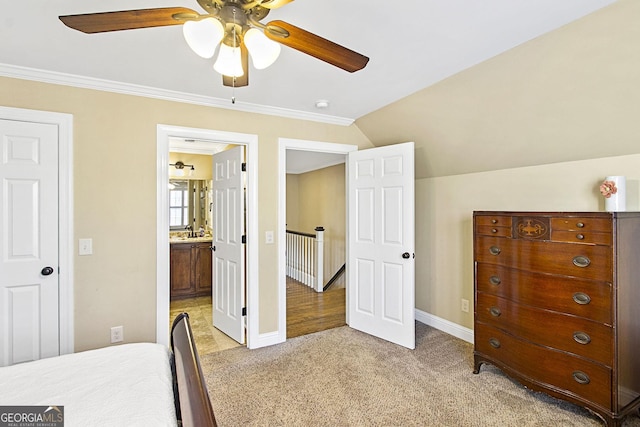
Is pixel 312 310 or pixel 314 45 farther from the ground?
pixel 314 45

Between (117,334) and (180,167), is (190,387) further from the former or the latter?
(180,167)

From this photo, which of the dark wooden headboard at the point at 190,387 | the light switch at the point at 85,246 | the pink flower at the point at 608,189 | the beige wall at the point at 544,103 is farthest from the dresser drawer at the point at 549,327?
the light switch at the point at 85,246

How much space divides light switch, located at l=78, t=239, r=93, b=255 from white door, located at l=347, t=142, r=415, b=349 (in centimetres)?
245

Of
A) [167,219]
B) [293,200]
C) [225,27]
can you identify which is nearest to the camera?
[225,27]

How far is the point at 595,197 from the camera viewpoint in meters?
2.34

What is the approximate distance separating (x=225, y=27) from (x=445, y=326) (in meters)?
3.49

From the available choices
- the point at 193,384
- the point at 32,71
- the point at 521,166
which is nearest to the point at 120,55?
the point at 32,71

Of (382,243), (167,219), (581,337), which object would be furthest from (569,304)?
(167,219)

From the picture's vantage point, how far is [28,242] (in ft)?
7.60

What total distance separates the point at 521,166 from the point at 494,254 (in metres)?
0.88

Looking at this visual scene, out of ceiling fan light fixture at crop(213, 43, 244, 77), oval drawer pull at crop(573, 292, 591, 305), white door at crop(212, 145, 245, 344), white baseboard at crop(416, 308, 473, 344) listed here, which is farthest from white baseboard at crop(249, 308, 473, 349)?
ceiling fan light fixture at crop(213, 43, 244, 77)

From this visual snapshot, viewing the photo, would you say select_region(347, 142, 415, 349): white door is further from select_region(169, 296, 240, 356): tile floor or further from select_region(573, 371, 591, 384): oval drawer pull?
select_region(169, 296, 240, 356): tile floor

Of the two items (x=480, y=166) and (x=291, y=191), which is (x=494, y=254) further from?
(x=291, y=191)

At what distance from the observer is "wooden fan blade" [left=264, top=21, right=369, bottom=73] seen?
1.23 meters
